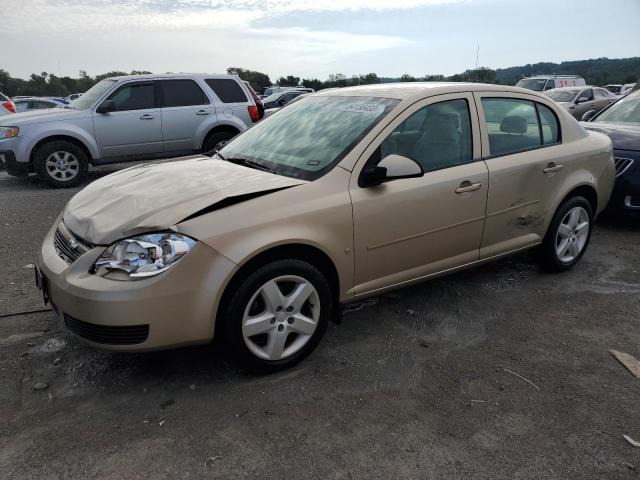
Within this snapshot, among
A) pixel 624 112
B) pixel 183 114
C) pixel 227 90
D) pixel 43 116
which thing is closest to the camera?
pixel 624 112

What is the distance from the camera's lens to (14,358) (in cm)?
317

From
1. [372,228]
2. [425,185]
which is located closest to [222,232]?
[372,228]

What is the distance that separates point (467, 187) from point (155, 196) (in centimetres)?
208

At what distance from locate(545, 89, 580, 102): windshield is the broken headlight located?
17.4 m

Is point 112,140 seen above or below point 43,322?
above

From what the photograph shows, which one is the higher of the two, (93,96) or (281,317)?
(93,96)

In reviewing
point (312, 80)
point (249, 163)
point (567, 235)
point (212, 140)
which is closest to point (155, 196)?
point (249, 163)

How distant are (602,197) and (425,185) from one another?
2.33 m

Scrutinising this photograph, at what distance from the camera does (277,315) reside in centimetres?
291

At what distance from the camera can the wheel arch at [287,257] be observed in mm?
2746

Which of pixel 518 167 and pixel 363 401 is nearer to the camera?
pixel 363 401

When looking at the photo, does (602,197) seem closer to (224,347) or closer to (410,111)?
(410,111)

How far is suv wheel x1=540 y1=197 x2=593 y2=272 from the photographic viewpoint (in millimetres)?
4387

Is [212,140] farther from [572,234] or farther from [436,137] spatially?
[572,234]
